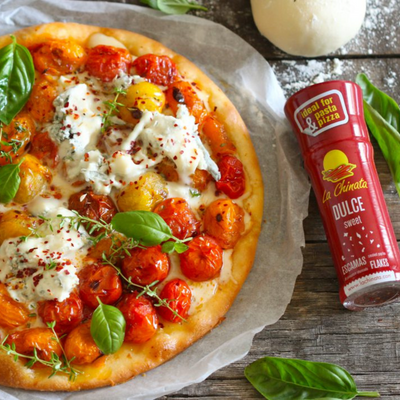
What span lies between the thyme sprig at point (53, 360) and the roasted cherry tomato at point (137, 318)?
31cm

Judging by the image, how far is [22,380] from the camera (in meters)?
2.77

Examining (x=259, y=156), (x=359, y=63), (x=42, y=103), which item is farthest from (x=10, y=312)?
(x=359, y=63)

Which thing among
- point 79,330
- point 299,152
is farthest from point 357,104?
point 79,330

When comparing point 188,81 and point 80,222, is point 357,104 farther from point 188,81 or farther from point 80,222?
point 80,222

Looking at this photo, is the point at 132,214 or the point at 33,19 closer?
the point at 132,214

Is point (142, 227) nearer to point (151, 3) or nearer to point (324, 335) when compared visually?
point (324, 335)

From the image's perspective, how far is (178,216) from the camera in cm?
293

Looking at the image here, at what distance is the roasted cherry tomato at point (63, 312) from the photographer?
2764 mm

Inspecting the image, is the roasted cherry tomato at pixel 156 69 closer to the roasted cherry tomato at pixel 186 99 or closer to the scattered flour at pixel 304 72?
the roasted cherry tomato at pixel 186 99

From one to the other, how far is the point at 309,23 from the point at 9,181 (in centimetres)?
186

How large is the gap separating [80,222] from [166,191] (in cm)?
48

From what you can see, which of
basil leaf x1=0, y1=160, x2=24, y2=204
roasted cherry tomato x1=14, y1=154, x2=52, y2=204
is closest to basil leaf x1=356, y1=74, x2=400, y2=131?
roasted cherry tomato x1=14, y1=154, x2=52, y2=204

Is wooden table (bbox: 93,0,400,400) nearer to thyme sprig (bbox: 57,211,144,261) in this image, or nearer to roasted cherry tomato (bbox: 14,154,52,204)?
thyme sprig (bbox: 57,211,144,261)

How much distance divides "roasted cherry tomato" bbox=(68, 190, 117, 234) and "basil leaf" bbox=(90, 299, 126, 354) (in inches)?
18.5
